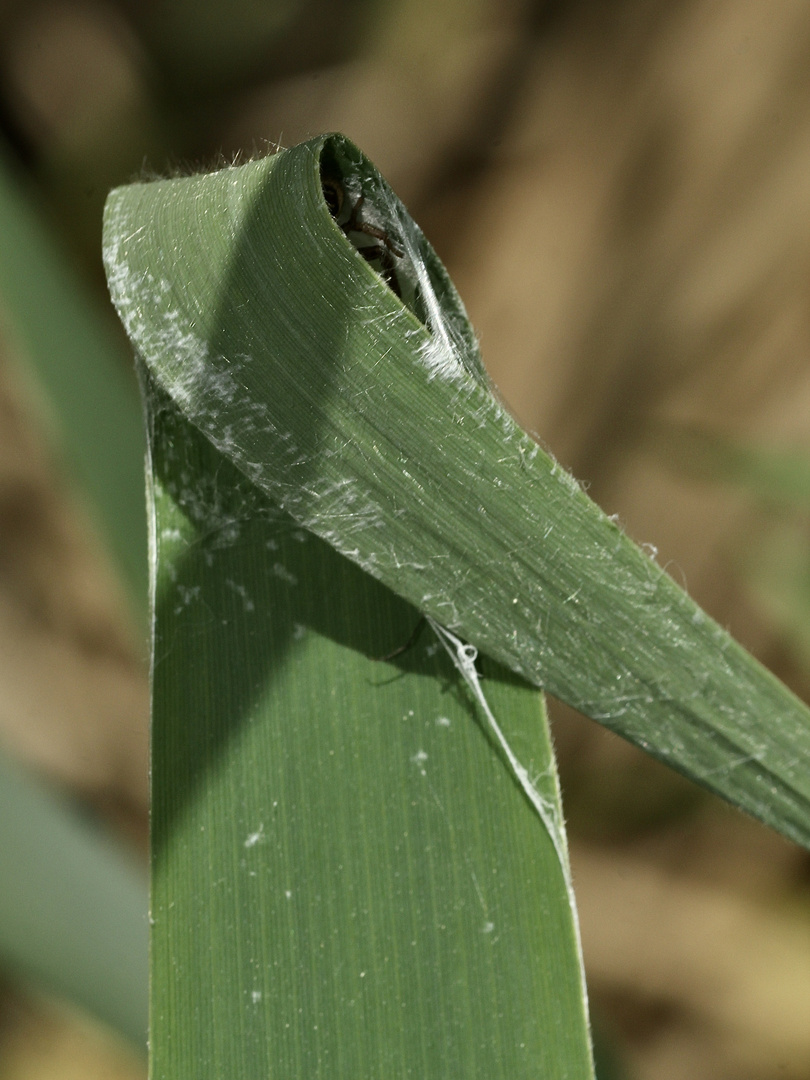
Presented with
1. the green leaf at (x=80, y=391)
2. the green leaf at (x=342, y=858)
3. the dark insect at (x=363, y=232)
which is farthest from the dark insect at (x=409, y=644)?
the green leaf at (x=80, y=391)

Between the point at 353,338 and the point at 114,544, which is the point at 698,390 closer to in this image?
the point at 114,544

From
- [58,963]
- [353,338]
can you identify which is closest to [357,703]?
[353,338]

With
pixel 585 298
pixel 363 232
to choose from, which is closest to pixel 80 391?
pixel 363 232

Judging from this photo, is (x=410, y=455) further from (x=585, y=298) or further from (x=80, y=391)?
(x=585, y=298)

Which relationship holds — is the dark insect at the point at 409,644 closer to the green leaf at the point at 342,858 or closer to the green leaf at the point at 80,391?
the green leaf at the point at 342,858

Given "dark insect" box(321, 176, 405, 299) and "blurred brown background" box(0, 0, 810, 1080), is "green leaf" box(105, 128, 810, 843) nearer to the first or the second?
A: "dark insect" box(321, 176, 405, 299)

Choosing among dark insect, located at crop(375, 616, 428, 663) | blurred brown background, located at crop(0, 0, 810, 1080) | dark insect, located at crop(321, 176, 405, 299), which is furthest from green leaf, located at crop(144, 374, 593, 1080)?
blurred brown background, located at crop(0, 0, 810, 1080)

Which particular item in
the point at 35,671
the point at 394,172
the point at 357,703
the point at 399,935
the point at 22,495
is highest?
the point at 394,172
